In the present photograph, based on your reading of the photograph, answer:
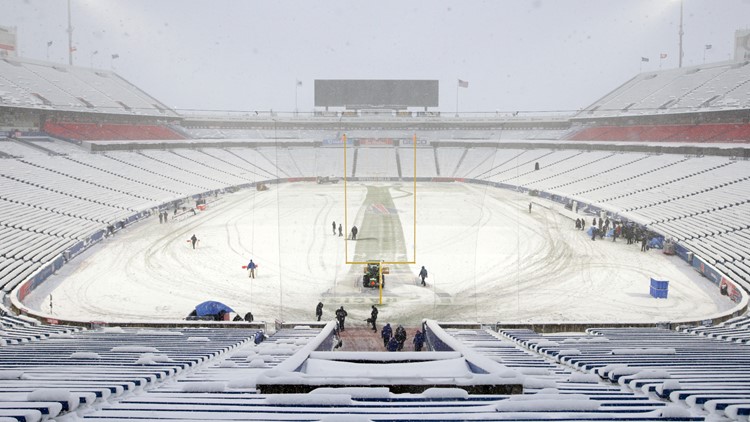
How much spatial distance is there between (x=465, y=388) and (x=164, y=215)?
29.4m

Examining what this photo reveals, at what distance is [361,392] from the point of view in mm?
4195

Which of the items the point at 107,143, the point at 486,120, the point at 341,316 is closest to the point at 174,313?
the point at 341,316

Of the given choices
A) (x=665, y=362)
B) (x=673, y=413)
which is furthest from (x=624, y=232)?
(x=673, y=413)

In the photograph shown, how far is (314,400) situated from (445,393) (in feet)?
3.22

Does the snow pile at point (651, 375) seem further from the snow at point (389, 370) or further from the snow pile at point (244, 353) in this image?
the snow pile at point (244, 353)

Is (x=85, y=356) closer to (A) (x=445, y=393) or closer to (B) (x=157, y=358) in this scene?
(B) (x=157, y=358)

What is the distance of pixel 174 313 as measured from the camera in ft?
51.5

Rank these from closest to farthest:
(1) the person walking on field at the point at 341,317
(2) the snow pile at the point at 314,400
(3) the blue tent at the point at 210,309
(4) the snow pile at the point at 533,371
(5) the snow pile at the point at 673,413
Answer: (5) the snow pile at the point at 673,413
(2) the snow pile at the point at 314,400
(4) the snow pile at the point at 533,371
(1) the person walking on field at the point at 341,317
(3) the blue tent at the point at 210,309

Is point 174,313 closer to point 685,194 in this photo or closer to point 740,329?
point 740,329

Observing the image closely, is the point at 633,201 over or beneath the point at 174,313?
over

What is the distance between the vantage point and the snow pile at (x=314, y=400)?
3.98 meters

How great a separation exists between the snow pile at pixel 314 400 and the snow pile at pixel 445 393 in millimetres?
→ 617

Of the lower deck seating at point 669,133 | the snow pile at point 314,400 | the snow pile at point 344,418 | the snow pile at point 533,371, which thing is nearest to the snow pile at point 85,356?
the snow pile at point 314,400

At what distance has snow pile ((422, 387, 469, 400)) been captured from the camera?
423cm
